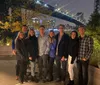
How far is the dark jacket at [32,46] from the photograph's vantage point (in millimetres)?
8391

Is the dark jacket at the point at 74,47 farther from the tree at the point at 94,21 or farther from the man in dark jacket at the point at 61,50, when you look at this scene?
the tree at the point at 94,21

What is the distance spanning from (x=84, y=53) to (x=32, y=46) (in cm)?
172

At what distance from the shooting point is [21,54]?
27.3 feet

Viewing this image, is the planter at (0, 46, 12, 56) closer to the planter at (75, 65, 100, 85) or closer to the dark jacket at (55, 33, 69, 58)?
the dark jacket at (55, 33, 69, 58)

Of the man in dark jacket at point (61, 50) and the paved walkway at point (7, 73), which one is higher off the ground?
the man in dark jacket at point (61, 50)

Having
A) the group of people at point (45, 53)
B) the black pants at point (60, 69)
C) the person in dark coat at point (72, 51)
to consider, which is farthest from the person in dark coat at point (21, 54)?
the person in dark coat at point (72, 51)

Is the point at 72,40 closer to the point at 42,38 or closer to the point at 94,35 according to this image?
the point at 42,38

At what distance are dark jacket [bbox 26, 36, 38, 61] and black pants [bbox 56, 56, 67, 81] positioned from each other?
2.32ft

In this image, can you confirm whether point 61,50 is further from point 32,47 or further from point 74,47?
point 32,47

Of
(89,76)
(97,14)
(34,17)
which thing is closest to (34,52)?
(89,76)

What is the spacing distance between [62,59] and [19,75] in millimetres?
1474

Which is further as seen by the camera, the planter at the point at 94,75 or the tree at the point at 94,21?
the tree at the point at 94,21

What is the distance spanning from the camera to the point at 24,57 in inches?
329

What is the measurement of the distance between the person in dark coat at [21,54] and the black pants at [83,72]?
5.69ft
